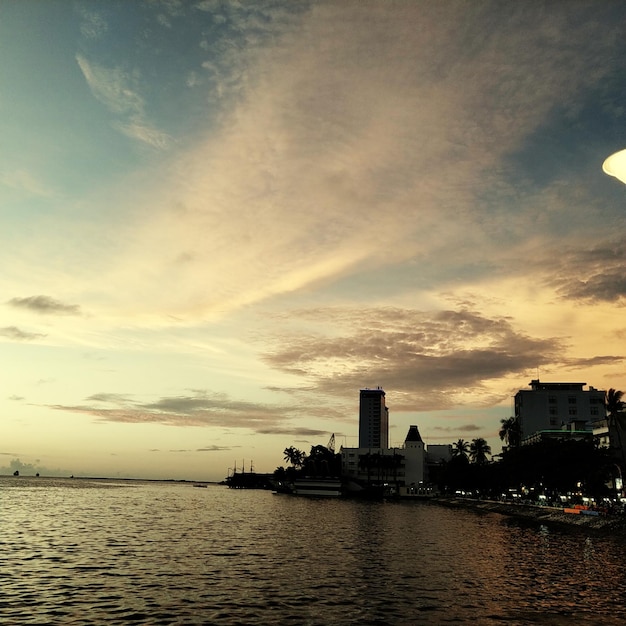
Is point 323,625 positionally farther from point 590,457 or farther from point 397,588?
point 590,457

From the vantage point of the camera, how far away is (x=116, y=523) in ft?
327

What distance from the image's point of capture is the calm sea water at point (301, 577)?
36.2 metres

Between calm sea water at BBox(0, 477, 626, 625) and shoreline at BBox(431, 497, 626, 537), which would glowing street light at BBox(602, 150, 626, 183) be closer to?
calm sea water at BBox(0, 477, 626, 625)

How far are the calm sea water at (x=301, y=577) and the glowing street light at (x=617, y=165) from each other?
103ft

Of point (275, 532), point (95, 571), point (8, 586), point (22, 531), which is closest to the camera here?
point (8, 586)

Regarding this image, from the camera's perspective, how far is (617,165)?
12.0m

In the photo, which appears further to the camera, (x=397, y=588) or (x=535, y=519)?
(x=535, y=519)

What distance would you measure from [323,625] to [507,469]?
158181 millimetres

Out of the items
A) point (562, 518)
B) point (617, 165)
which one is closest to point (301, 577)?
point (617, 165)

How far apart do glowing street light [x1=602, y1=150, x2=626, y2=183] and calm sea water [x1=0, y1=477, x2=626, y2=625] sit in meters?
31.3

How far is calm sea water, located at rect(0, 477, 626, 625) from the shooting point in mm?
36250

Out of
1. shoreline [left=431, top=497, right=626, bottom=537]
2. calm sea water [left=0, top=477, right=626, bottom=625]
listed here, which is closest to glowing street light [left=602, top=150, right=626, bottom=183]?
calm sea water [left=0, top=477, right=626, bottom=625]

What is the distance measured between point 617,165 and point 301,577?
152ft

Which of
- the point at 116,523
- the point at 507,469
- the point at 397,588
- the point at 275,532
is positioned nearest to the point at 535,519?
the point at 507,469
